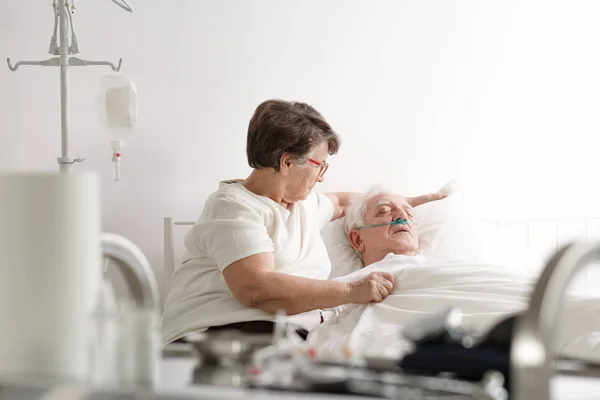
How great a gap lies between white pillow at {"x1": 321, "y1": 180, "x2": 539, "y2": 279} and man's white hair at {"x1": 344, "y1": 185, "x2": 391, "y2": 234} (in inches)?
1.9

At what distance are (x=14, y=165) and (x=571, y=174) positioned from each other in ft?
7.23

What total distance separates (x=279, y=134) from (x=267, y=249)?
382 millimetres

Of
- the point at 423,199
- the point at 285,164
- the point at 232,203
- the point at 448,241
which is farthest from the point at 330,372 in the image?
the point at 423,199

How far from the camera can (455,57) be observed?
3.46m

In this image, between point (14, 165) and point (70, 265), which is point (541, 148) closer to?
point (14, 165)

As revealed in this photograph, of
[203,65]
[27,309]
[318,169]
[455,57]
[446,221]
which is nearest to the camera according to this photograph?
[27,309]

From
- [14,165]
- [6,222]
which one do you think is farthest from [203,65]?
[6,222]

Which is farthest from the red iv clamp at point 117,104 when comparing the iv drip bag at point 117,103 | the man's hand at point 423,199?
the man's hand at point 423,199

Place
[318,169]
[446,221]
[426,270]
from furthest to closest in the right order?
1. [446,221]
2. [318,169]
3. [426,270]

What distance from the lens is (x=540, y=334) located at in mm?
1057

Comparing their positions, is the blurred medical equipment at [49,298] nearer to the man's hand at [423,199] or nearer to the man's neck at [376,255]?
the man's neck at [376,255]

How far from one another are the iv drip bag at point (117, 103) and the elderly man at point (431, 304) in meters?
0.92

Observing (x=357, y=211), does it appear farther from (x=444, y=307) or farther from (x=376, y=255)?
(x=444, y=307)

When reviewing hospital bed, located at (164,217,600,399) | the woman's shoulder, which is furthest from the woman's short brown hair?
hospital bed, located at (164,217,600,399)
